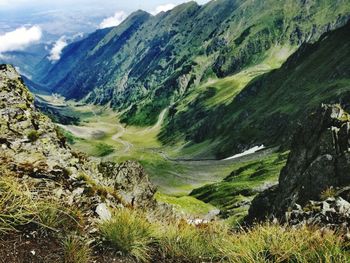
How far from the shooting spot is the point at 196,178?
171m

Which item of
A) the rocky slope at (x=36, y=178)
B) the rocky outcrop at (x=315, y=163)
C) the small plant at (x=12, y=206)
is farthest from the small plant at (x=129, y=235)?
the rocky outcrop at (x=315, y=163)

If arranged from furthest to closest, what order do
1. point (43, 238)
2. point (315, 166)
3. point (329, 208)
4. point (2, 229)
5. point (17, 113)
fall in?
point (315, 166) < point (17, 113) < point (329, 208) < point (43, 238) < point (2, 229)

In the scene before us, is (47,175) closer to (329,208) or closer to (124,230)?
(124,230)

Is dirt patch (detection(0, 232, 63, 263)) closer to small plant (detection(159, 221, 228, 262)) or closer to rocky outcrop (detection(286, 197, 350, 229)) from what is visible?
small plant (detection(159, 221, 228, 262))

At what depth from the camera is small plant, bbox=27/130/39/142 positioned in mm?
20688

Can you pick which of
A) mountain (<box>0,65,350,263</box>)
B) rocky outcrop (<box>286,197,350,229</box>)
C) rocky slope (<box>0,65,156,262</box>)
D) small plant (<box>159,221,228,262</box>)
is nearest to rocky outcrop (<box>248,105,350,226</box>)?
rocky outcrop (<box>286,197,350,229</box>)

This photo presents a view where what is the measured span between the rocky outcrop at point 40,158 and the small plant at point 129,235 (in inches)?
62.8

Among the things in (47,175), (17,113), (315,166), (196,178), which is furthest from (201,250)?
(196,178)

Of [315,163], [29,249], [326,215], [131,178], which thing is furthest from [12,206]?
[131,178]

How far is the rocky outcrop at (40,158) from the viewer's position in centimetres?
1435

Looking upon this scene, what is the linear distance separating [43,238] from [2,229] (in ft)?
4.19

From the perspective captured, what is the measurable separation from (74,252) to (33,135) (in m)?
11.6

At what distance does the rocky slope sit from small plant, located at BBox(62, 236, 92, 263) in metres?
0.61

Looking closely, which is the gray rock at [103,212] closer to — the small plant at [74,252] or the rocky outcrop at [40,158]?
the rocky outcrop at [40,158]
